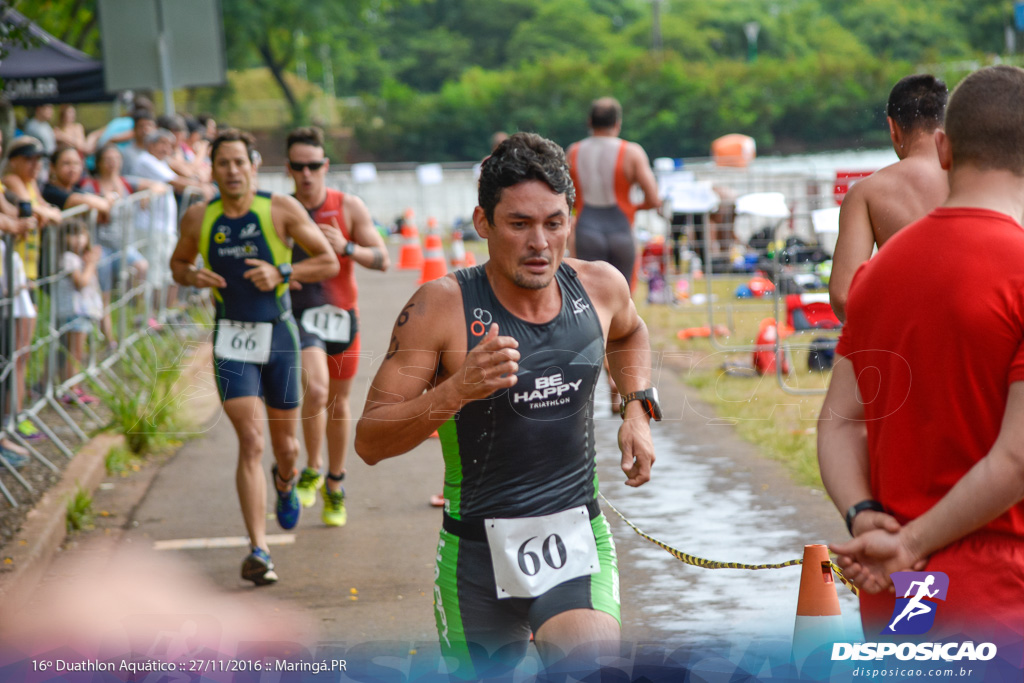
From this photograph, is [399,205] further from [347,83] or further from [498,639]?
[347,83]

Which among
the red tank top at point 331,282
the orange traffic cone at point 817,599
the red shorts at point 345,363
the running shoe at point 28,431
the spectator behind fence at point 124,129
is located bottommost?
the running shoe at point 28,431

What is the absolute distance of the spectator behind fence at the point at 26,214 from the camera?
8.05 meters

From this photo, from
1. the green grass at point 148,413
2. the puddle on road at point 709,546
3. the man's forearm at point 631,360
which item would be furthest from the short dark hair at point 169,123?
the man's forearm at point 631,360

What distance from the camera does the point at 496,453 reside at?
3.31 metres

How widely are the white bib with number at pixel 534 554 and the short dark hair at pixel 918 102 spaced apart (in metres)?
2.23

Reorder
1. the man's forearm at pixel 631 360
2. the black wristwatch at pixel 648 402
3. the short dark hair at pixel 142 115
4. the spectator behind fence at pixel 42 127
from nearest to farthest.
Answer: the black wristwatch at pixel 648 402
the man's forearm at pixel 631 360
the spectator behind fence at pixel 42 127
the short dark hair at pixel 142 115

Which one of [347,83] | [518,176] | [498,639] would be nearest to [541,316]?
[518,176]

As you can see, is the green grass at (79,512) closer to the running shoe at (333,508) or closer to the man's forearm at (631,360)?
the running shoe at (333,508)

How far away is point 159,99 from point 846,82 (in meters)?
29.7

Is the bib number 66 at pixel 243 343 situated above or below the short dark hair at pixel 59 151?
below

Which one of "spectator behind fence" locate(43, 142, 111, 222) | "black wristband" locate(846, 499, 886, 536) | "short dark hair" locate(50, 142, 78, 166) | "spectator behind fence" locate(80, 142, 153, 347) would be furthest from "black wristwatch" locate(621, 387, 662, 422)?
"short dark hair" locate(50, 142, 78, 166)

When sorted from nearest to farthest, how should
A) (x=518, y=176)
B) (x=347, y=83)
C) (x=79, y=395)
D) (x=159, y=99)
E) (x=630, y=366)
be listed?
(x=518, y=176) < (x=630, y=366) < (x=79, y=395) < (x=159, y=99) < (x=347, y=83)

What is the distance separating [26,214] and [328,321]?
2.61 meters

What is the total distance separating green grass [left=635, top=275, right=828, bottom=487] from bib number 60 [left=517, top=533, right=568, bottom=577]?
8.00ft
